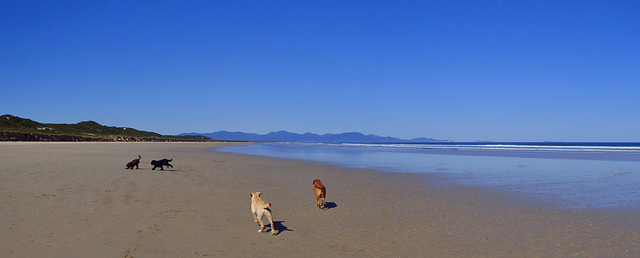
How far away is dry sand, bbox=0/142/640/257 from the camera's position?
5.88m

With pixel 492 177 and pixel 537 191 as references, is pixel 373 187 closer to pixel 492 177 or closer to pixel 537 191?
pixel 537 191

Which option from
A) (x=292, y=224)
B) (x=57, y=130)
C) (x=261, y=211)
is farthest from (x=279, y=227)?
(x=57, y=130)

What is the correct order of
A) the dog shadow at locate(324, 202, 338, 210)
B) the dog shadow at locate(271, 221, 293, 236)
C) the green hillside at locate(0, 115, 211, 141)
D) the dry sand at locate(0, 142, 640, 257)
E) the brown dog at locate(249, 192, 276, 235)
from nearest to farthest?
1. the dry sand at locate(0, 142, 640, 257)
2. the brown dog at locate(249, 192, 276, 235)
3. the dog shadow at locate(271, 221, 293, 236)
4. the dog shadow at locate(324, 202, 338, 210)
5. the green hillside at locate(0, 115, 211, 141)

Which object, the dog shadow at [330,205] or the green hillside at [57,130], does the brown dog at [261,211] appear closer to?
the dog shadow at [330,205]

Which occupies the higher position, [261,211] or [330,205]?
[261,211]

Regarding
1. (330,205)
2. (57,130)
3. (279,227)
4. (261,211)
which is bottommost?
(279,227)

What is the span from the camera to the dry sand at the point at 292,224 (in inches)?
232

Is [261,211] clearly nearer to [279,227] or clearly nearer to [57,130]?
[279,227]

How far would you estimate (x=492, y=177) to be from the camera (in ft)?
51.3

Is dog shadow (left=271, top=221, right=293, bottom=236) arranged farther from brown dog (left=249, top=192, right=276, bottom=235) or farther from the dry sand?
brown dog (left=249, top=192, right=276, bottom=235)

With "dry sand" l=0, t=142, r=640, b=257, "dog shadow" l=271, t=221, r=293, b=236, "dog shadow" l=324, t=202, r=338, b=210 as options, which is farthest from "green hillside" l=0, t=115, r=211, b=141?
"dog shadow" l=271, t=221, r=293, b=236

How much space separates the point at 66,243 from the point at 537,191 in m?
11.3

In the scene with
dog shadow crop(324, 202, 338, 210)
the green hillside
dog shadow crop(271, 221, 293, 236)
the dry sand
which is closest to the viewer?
the dry sand

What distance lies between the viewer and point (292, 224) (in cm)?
761
